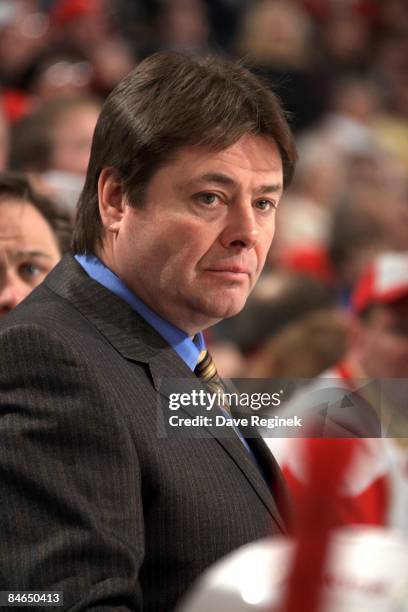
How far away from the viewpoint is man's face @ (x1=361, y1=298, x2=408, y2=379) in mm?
2318

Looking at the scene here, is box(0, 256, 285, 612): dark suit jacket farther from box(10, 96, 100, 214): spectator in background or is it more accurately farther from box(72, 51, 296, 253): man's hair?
box(10, 96, 100, 214): spectator in background

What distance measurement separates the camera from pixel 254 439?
1.50 m

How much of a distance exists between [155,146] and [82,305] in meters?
0.21

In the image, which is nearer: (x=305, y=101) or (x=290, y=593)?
(x=290, y=593)

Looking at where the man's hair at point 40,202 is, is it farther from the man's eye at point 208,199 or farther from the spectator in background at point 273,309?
the spectator in background at point 273,309

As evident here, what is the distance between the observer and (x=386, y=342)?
8.10 feet

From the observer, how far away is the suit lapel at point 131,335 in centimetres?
142

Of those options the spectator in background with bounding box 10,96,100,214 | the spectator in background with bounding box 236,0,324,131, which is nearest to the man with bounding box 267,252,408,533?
the spectator in background with bounding box 10,96,100,214

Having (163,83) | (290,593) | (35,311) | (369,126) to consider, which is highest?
(369,126)

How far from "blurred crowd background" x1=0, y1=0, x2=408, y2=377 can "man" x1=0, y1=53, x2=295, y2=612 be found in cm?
23

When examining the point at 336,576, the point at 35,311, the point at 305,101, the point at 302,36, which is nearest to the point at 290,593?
the point at 336,576

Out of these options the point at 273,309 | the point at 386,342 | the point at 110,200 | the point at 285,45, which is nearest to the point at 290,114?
the point at 110,200

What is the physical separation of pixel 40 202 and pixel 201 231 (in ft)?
2.06

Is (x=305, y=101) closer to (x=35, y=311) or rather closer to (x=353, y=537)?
(x=35, y=311)
